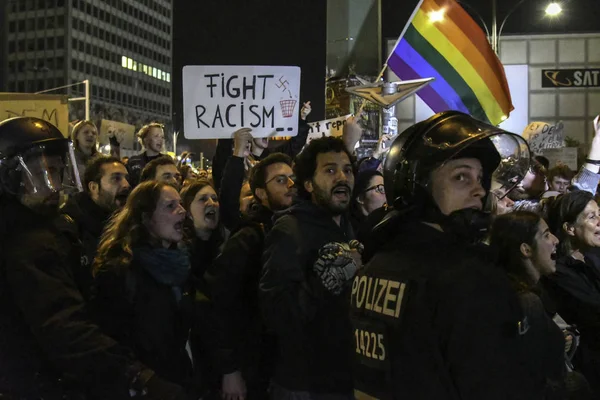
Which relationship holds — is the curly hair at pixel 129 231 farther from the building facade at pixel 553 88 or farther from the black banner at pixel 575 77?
the building facade at pixel 553 88

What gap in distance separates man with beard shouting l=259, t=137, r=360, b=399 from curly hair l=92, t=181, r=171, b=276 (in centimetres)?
80

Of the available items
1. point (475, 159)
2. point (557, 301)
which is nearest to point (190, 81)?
point (557, 301)

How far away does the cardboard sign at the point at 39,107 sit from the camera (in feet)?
34.3

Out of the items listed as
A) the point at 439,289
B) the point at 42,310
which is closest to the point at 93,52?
the point at 42,310

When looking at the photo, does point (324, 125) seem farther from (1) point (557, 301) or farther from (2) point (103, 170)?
(1) point (557, 301)

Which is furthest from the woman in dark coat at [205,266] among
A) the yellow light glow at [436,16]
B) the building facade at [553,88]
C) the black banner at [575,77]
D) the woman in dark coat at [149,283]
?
the building facade at [553,88]

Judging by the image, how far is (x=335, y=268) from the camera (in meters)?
3.54

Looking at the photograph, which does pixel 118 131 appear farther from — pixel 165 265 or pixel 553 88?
pixel 553 88

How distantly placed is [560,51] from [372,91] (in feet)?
62.7

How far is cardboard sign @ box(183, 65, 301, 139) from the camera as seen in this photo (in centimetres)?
632

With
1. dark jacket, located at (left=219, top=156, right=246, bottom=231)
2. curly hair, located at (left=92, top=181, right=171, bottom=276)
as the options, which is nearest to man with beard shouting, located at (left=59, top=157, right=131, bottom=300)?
dark jacket, located at (left=219, top=156, right=246, bottom=231)

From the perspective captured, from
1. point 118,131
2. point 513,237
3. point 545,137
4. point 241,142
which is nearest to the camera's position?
point 513,237

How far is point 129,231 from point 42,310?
117cm

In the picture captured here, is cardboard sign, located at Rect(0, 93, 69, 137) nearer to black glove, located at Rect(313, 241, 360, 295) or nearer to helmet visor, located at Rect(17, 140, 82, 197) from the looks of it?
helmet visor, located at Rect(17, 140, 82, 197)
